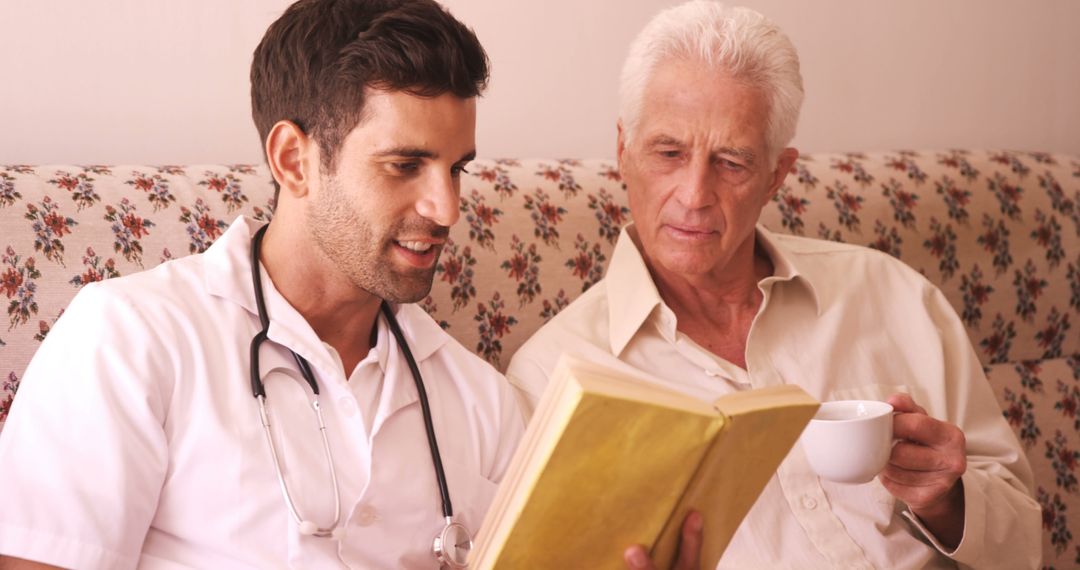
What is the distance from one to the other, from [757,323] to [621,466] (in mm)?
989

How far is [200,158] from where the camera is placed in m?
2.21

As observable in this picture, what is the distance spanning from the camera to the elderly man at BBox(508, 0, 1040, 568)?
6.40ft

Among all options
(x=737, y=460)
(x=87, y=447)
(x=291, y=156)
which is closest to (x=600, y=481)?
(x=737, y=460)

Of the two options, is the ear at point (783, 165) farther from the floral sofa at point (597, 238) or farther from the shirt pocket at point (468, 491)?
the shirt pocket at point (468, 491)

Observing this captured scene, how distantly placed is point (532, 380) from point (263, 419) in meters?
0.63

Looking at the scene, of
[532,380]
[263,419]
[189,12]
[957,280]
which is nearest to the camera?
[263,419]

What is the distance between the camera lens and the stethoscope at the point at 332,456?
4.83 ft

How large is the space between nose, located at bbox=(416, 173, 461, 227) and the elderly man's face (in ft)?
1.89

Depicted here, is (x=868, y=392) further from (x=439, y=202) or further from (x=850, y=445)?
(x=439, y=202)

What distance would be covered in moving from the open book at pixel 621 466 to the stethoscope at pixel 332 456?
0.28 metres

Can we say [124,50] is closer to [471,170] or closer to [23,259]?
[23,259]

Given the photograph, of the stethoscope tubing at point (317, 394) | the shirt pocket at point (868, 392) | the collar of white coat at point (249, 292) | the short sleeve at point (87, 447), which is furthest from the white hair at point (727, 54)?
the short sleeve at point (87, 447)

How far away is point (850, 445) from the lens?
1.43m

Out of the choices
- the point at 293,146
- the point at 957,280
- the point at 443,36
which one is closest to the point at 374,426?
the point at 293,146
